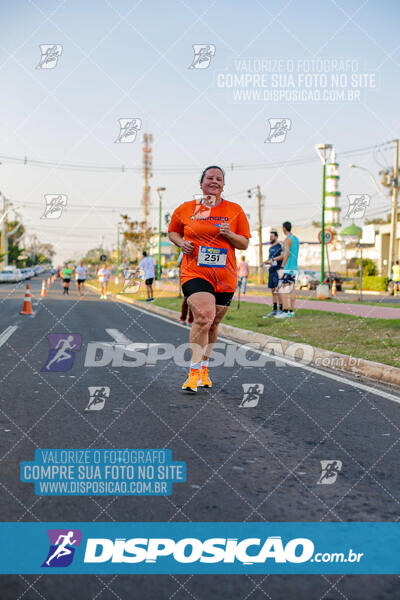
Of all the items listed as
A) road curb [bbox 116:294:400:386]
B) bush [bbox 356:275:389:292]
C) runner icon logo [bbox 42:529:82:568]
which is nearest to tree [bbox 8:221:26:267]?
bush [bbox 356:275:389:292]

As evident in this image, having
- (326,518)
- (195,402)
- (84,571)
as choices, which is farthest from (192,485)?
(195,402)

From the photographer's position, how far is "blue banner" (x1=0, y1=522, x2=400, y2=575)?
2.57m

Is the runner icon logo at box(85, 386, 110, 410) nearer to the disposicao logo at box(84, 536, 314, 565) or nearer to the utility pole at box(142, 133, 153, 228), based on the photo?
the disposicao logo at box(84, 536, 314, 565)

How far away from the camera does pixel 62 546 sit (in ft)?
8.91

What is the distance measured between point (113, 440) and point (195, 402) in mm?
1486

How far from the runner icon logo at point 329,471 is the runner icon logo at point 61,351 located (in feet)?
13.7

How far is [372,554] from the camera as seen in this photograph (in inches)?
106

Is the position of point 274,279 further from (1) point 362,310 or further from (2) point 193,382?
(2) point 193,382

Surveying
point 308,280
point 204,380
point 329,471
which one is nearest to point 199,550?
point 329,471

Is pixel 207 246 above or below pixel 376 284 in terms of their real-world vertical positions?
above

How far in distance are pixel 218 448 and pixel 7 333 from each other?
8345 mm

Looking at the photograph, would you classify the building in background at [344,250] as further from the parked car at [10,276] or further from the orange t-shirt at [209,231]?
the orange t-shirt at [209,231]

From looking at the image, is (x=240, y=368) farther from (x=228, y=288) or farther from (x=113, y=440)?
(x=113, y=440)

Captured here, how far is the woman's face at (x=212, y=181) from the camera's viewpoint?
588 centimetres
